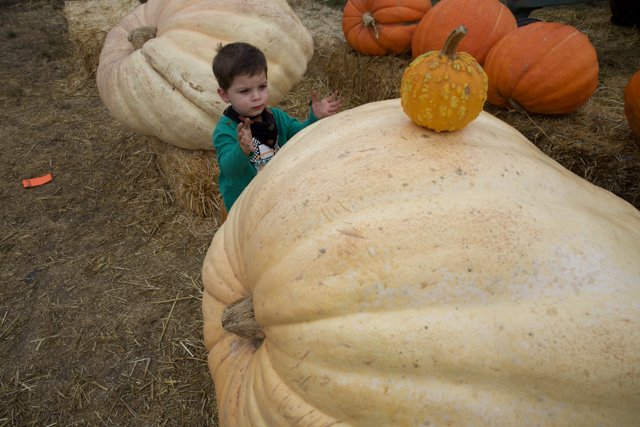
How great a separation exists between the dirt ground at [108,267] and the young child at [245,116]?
1033mm

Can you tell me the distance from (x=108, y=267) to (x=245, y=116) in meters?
1.74

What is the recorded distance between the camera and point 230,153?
2113mm

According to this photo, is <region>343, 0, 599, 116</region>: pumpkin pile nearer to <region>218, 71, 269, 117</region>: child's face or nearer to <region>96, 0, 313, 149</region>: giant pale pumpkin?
<region>96, 0, 313, 149</region>: giant pale pumpkin

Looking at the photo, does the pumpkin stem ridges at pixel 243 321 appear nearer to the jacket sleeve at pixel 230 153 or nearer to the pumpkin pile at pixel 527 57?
the jacket sleeve at pixel 230 153

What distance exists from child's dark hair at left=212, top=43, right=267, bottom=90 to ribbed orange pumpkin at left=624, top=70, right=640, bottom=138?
2.25 metres

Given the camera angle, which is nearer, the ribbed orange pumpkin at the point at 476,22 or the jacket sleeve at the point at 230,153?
the jacket sleeve at the point at 230,153

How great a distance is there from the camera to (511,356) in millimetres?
952

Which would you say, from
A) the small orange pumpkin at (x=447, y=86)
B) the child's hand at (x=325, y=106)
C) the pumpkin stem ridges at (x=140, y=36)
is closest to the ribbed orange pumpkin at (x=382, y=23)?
the pumpkin stem ridges at (x=140, y=36)

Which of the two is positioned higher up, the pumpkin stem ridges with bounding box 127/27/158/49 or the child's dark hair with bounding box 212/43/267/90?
the child's dark hair with bounding box 212/43/267/90

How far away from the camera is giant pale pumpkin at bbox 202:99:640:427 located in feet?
3.15

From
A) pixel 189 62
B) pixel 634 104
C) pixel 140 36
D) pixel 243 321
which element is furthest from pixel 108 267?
pixel 634 104

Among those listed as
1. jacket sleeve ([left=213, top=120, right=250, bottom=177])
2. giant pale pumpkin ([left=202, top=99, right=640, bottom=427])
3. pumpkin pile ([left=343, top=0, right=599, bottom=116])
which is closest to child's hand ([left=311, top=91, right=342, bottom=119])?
jacket sleeve ([left=213, top=120, right=250, bottom=177])

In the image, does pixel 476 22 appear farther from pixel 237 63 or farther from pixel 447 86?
pixel 447 86

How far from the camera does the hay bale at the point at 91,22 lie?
5879 mm
